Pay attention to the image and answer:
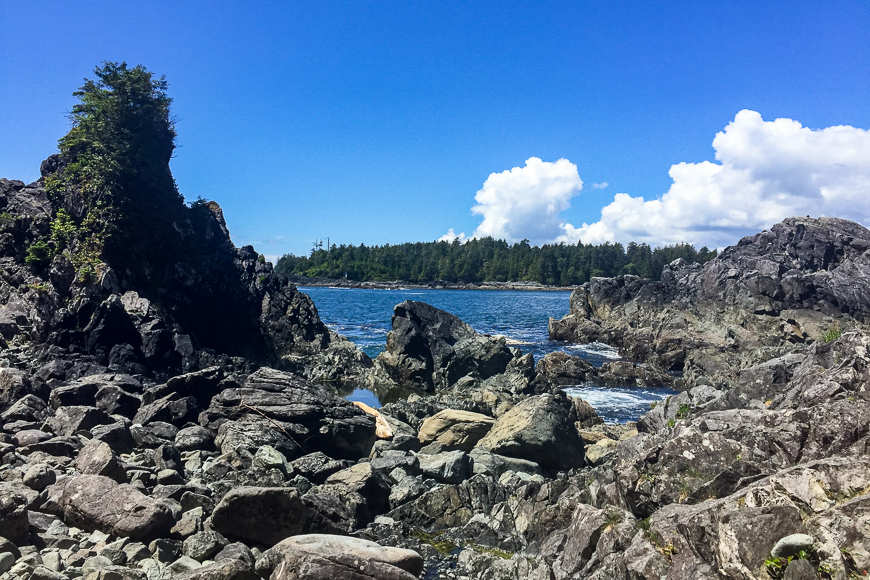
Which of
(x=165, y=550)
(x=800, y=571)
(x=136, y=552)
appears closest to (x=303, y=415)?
(x=165, y=550)

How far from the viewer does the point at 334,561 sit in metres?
8.62

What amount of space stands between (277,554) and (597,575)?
5.19m

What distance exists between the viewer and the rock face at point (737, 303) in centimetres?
4872

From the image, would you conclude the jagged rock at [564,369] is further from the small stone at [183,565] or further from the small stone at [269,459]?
the small stone at [183,565]

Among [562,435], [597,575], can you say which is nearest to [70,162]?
[562,435]

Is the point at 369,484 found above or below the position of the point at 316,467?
above

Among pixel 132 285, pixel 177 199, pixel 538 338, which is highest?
pixel 177 199

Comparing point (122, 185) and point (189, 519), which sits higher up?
point (122, 185)

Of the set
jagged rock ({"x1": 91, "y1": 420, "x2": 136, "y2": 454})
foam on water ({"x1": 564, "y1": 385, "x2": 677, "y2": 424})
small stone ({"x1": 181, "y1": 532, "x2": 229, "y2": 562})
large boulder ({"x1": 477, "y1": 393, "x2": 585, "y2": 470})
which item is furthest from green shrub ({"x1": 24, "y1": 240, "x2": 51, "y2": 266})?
foam on water ({"x1": 564, "y1": 385, "x2": 677, "y2": 424})

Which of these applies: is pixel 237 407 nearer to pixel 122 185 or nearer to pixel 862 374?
pixel 862 374

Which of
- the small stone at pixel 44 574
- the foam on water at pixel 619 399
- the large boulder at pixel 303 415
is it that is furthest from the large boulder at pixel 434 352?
the small stone at pixel 44 574

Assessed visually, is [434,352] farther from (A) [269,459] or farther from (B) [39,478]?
(B) [39,478]

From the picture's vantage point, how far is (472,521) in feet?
42.0

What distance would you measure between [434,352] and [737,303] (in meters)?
36.4
